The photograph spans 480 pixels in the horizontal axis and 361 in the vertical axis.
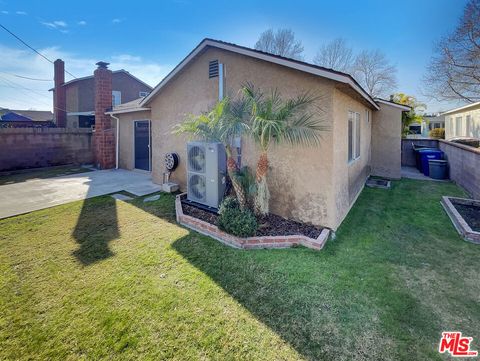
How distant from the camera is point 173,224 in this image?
6523mm

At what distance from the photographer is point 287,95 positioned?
19.9 ft

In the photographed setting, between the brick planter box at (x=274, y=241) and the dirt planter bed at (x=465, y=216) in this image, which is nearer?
the brick planter box at (x=274, y=241)

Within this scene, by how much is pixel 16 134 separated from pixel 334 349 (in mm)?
17254

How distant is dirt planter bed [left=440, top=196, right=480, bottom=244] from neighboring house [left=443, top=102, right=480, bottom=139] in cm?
1428

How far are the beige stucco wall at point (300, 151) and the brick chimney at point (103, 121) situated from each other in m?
8.19

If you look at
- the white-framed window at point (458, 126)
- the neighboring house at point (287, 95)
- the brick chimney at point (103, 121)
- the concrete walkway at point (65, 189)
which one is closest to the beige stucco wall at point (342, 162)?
the neighboring house at point (287, 95)

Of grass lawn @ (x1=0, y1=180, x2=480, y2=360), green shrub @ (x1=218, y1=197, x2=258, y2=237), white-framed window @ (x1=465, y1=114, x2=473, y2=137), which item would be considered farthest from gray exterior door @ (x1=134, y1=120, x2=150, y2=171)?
white-framed window @ (x1=465, y1=114, x2=473, y2=137)

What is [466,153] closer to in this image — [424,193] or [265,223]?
[424,193]

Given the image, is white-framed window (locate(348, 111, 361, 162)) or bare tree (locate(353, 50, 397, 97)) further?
bare tree (locate(353, 50, 397, 97))

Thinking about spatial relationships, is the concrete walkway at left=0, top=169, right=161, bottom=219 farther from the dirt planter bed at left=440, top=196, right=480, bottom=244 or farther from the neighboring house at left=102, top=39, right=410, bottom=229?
the dirt planter bed at left=440, top=196, right=480, bottom=244

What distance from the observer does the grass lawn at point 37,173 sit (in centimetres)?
1168

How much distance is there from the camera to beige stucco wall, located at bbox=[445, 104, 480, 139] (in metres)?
19.5

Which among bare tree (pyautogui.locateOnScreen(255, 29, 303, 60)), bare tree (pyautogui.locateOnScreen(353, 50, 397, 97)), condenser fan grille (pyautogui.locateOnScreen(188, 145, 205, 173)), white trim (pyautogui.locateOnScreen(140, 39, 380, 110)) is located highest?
bare tree (pyautogui.locateOnScreen(255, 29, 303, 60))

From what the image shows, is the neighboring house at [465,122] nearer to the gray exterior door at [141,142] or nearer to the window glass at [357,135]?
the window glass at [357,135]
